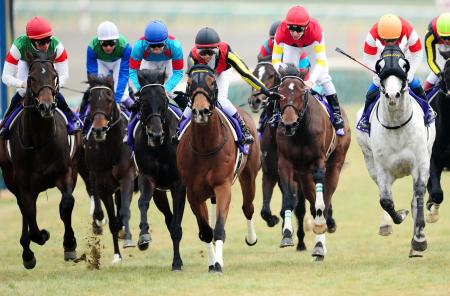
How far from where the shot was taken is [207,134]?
11953 millimetres

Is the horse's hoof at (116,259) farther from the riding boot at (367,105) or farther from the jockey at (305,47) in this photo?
the riding boot at (367,105)

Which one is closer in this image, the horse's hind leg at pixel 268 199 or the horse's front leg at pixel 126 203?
the horse's front leg at pixel 126 203

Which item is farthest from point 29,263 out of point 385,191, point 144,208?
point 385,191

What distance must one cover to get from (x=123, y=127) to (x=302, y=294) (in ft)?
13.1

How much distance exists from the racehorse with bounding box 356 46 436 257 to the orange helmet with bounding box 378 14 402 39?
2.29ft

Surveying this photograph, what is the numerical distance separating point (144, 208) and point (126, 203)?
64cm

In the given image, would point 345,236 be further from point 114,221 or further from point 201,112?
point 201,112

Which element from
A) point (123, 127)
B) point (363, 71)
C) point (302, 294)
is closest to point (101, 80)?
point (123, 127)

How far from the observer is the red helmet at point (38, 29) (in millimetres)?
13023

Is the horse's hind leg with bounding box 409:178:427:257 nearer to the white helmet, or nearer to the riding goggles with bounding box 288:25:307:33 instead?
the riding goggles with bounding box 288:25:307:33

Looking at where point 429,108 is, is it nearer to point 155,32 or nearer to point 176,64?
point 176,64

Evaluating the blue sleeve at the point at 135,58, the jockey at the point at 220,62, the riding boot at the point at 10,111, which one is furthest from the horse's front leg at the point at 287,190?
the riding boot at the point at 10,111

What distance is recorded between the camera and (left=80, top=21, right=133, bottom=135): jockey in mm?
13992

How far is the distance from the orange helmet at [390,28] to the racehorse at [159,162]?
2.41 m
